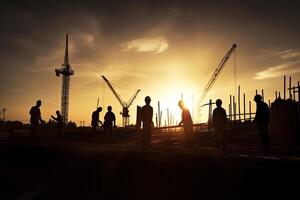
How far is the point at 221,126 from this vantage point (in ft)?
43.8

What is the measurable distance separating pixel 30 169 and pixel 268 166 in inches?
267

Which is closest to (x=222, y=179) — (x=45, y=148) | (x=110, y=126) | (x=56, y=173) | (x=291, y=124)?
(x=56, y=173)

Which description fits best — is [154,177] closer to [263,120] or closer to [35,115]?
[263,120]

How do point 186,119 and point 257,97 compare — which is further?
point 186,119

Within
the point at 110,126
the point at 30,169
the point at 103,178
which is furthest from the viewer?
the point at 110,126

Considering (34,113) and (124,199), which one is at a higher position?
(34,113)

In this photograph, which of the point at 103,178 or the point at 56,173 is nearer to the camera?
the point at 103,178

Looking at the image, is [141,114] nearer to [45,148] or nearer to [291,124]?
[45,148]

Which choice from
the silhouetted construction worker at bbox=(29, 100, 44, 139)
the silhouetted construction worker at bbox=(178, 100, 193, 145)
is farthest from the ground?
the silhouetted construction worker at bbox=(29, 100, 44, 139)

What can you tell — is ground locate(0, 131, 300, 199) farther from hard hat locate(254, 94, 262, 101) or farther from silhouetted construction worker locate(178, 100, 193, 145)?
hard hat locate(254, 94, 262, 101)

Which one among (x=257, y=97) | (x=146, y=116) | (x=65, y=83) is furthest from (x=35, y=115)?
(x=65, y=83)

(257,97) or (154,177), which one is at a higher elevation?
(257,97)

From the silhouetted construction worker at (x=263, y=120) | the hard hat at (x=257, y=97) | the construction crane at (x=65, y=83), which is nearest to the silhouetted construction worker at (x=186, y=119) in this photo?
the silhouetted construction worker at (x=263, y=120)

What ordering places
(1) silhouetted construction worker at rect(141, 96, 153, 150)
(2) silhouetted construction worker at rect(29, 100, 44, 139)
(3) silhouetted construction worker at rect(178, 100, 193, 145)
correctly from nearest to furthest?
(1) silhouetted construction worker at rect(141, 96, 153, 150)
(3) silhouetted construction worker at rect(178, 100, 193, 145)
(2) silhouetted construction worker at rect(29, 100, 44, 139)
